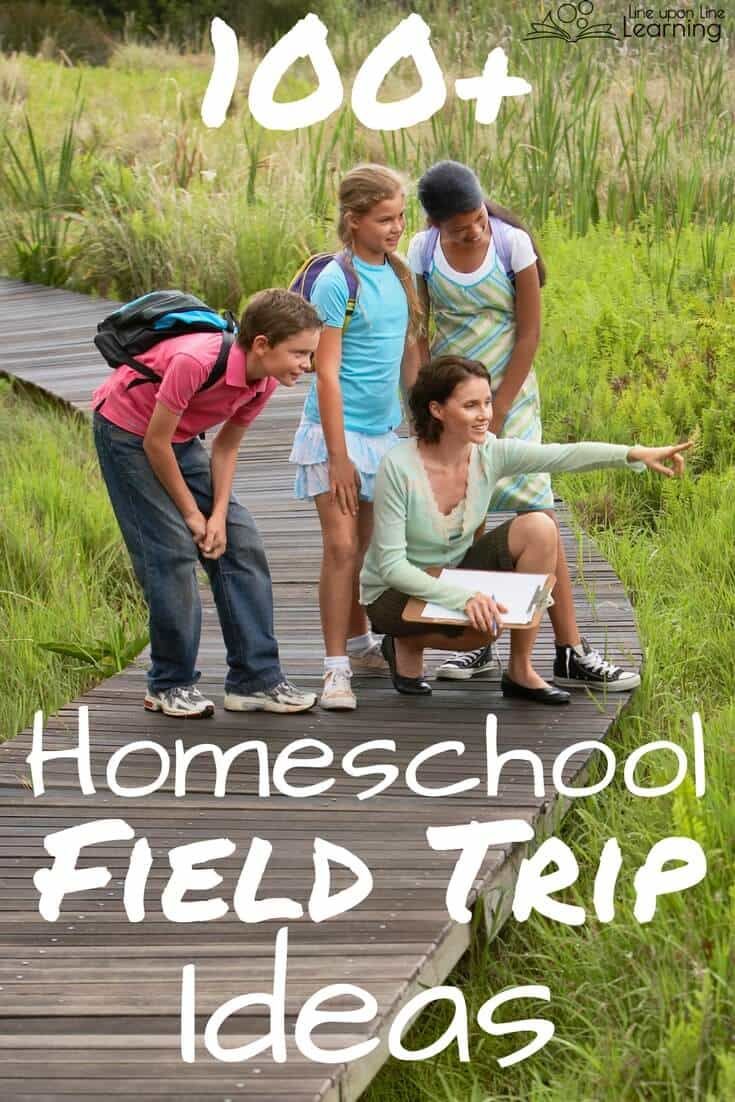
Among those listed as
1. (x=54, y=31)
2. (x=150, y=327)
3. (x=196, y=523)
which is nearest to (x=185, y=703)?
(x=196, y=523)

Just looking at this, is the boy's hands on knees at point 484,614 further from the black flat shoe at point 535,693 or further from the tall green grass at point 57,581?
the tall green grass at point 57,581

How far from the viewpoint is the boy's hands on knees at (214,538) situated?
15.9 feet

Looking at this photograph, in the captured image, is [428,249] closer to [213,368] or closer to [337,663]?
[213,368]

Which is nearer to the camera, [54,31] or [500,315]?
[500,315]

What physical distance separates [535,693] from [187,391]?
4.36 ft

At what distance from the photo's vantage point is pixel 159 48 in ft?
97.1

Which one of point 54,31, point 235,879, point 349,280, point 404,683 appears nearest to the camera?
point 235,879

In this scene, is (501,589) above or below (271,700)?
above

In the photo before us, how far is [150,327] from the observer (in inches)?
186

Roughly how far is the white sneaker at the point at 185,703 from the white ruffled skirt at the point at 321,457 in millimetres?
627

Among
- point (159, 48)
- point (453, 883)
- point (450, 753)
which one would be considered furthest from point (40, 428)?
point (159, 48)

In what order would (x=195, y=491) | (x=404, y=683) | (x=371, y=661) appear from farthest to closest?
1. (x=371, y=661)
2. (x=404, y=683)
3. (x=195, y=491)

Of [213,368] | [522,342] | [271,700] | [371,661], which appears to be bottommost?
[371,661]

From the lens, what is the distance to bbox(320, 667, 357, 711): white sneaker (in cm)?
505
